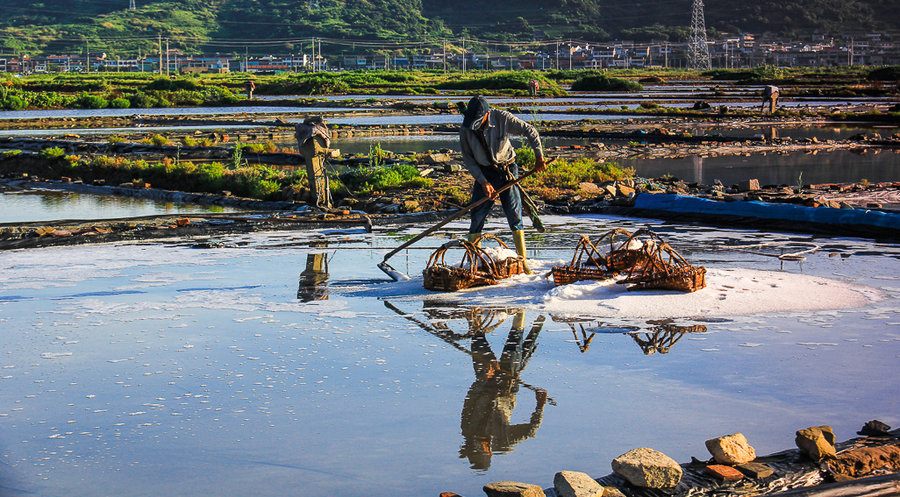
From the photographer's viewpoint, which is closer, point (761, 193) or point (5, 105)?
point (761, 193)

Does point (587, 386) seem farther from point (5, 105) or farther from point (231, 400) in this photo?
point (5, 105)

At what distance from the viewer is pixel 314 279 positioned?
34.1 feet

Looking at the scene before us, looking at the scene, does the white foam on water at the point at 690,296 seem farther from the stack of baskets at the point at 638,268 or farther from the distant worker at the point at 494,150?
the distant worker at the point at 494,150

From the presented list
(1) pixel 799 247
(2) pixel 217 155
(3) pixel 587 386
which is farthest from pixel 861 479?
(2) pixel 217 155

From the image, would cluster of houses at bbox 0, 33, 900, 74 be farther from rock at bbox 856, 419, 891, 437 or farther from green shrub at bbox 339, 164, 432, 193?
rock at bbox 856, 419, 891, 437

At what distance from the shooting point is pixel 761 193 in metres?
16.5

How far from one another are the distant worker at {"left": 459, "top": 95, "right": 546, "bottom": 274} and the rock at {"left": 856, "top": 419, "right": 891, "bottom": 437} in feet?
14.5

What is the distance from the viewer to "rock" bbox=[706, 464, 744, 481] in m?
4.50

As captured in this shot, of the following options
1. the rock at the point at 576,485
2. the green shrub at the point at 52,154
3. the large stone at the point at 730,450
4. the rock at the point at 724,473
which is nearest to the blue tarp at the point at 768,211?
the large stone at the point at 730,450

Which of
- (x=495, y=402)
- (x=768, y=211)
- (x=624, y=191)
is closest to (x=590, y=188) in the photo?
(x=624, y=191)

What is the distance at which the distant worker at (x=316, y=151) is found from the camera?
15125 millimetres

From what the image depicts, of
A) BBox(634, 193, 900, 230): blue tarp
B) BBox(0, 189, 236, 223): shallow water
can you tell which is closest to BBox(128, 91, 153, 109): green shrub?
BBox(0, 189, 236, 223): shallow water

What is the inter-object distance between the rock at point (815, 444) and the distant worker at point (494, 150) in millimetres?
4637

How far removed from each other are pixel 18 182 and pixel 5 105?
44156mm
